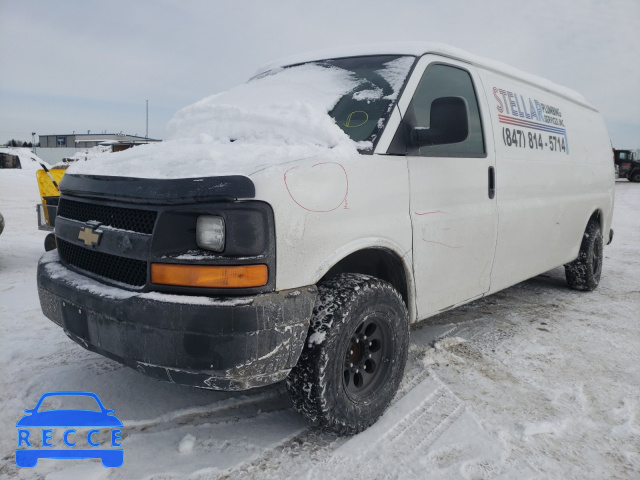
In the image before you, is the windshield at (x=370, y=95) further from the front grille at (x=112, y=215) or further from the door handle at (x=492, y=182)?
the front grille at (x=112, y=215)

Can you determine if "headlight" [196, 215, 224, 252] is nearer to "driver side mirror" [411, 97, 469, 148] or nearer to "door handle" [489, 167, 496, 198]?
"driver side mirror" [411, 97, 469, 148]

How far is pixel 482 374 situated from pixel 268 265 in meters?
1.93

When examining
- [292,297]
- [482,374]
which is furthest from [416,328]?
[292,297]

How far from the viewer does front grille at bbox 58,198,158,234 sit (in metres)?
2.13

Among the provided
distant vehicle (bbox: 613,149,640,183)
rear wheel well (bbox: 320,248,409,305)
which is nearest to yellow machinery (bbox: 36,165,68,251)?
rear wheel well (bbox: 320,248,409,305)

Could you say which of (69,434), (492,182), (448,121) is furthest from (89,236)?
(492,182)

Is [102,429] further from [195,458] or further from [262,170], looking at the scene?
[262,170]

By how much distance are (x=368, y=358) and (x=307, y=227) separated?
2.80 ft

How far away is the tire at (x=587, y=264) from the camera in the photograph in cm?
533

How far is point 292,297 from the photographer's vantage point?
2090mm

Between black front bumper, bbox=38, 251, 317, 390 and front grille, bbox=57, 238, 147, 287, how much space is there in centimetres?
8

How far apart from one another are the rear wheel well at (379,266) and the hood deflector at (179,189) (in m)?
0.85

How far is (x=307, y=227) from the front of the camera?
2141mm

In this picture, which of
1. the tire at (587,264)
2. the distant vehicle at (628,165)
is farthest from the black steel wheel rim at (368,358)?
the distant vehicle at (628,165)
